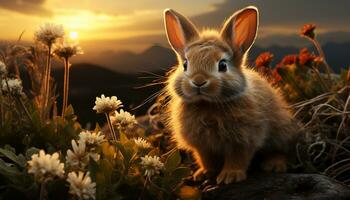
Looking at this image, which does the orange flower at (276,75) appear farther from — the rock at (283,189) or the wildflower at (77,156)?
the wildflower at (77,156)

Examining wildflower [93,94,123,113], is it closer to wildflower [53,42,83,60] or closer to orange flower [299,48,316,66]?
wildflower [53,42,83,60]

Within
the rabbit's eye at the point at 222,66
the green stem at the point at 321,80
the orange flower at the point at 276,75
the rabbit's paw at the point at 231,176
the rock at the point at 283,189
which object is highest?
the orange flower at the point at 276,75

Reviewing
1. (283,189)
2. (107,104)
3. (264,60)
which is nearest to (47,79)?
(107,104)

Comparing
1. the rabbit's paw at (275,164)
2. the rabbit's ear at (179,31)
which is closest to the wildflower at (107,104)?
the rabbit's ear at (179,31)

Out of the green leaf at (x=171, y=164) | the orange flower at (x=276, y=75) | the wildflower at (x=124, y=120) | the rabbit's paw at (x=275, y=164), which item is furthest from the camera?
the orange flower at (x=276, y=75)

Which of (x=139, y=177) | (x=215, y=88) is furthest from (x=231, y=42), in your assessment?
(x=139, y=177)

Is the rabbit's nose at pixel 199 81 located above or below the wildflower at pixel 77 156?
above

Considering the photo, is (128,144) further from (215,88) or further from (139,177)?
(215,88)
